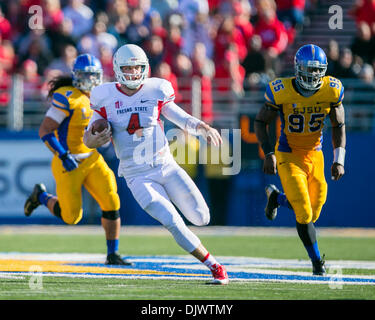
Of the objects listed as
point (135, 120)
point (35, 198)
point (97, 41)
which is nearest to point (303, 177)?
point (135, 120)

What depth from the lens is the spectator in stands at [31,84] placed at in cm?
1341

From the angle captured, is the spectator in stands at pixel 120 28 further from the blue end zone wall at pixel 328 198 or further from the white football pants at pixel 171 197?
the white football pants at pixel 171 197

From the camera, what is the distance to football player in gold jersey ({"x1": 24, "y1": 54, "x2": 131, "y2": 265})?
8.55m

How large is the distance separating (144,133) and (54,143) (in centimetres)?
158

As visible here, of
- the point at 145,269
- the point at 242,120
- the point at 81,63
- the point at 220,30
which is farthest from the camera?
the point at 220,30

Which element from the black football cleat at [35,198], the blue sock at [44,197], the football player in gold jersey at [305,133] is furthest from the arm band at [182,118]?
the black football cleat at [35,198]

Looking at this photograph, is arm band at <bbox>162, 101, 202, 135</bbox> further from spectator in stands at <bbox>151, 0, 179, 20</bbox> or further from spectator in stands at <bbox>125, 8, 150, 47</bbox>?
spectator in stands at <bbox>151, 0, 179, 20</bbox>

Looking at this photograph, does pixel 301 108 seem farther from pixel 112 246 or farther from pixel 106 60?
pixel 106 60

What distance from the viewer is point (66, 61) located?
1383cm

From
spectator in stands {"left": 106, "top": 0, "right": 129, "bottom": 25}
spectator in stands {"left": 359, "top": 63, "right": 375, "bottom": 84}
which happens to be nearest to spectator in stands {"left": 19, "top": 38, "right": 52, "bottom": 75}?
spectator in stands {"left": 106, "top": 0, "right": 129, "bottom": 25}

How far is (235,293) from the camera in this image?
633 centimetres
